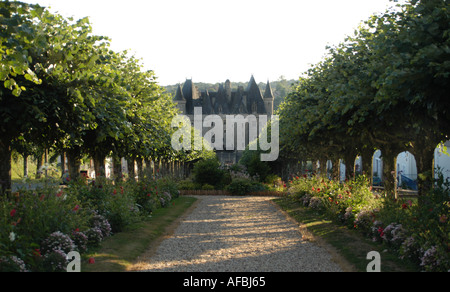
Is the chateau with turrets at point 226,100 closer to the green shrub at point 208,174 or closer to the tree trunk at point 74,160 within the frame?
the green shrub at point 208,174

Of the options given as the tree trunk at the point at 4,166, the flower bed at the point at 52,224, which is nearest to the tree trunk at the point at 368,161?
the flower bed at the point at 52,224

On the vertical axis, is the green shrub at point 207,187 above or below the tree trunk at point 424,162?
below

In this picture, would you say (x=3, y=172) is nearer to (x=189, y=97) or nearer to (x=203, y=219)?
(x=203, y=219)

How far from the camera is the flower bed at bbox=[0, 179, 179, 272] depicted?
710 centimetres

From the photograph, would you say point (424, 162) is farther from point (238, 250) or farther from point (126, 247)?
point (126, 247)

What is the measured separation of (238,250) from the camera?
10469mm

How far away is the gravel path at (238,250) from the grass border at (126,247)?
35 centimetres

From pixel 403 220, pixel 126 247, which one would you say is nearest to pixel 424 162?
pixel 403 220

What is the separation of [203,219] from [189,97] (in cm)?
9341

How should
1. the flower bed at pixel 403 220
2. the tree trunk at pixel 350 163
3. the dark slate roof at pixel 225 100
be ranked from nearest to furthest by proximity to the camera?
the flower bed at pixel 403 220 < the tree trunk at pixel 350 163 < the dark slate roof at pixel 225 100

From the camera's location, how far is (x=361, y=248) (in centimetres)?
983

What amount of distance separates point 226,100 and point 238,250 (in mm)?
103357

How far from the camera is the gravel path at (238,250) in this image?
8516mm
